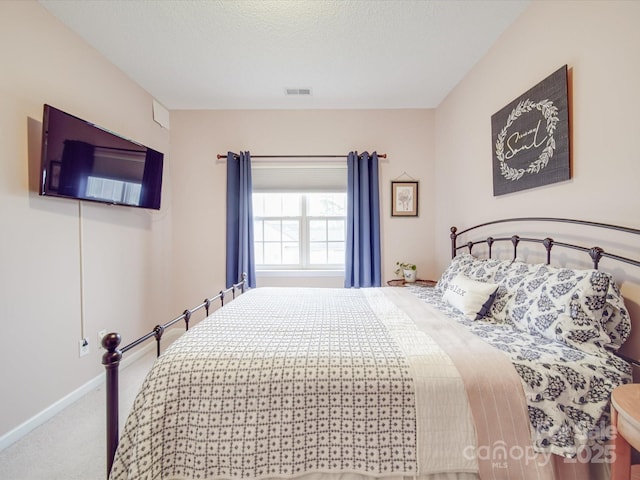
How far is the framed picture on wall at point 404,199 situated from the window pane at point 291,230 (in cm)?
119

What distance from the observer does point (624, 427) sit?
82 centimetres

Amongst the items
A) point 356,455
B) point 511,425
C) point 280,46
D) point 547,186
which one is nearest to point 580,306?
point 511,425

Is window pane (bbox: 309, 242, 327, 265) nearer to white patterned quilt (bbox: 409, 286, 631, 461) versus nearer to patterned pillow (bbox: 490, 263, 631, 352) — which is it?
patterned pillow (bbox: 490, 263, 631, 352)

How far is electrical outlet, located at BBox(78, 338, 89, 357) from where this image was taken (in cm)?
203

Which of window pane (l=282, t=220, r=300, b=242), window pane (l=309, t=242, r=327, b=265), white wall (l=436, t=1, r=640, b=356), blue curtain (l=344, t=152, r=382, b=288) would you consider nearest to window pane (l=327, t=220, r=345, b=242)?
window pane (l=309, t=242, r=327, b=265)

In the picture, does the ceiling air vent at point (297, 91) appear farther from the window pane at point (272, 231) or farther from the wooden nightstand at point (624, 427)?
the wooden nightstand at point (624, 427)

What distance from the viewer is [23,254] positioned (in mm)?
1661

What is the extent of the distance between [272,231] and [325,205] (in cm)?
75

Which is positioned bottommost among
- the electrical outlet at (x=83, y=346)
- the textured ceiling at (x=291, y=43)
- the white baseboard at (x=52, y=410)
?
the white baseboard at (x=52, y=410)

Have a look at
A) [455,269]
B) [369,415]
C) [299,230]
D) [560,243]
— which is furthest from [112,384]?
[299,230]

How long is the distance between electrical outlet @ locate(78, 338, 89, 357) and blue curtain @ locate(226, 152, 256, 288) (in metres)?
1.33

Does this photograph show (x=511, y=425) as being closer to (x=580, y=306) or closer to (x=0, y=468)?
(x=580, y=306)

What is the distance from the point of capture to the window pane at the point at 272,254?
3.39 m

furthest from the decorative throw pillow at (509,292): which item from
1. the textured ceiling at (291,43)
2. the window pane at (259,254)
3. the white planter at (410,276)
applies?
the window pane at (259,254)
